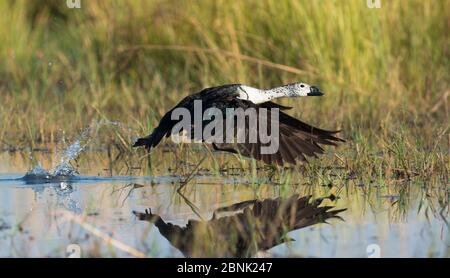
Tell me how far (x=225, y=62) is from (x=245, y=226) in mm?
4161

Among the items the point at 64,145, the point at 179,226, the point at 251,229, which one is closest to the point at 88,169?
the point at 64,145

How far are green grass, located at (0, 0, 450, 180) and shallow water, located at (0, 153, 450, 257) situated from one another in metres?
1.22

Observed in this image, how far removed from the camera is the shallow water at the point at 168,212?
4.34 metres

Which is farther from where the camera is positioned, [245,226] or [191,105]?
[191,105]

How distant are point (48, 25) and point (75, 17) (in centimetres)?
88

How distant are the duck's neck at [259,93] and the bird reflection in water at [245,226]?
1.27 meters

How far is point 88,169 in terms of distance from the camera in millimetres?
6543

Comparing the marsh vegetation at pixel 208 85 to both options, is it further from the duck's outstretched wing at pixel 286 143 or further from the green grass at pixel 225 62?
the duck's outstretched wing at pixel 286 143

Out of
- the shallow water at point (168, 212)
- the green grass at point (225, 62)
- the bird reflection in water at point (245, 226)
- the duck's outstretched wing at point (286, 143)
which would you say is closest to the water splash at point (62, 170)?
the shallow water at point (168, 212)

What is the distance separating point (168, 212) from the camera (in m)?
5.16

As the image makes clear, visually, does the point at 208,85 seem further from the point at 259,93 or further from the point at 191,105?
the point at 191,105

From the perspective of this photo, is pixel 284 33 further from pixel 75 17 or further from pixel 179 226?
pixel 179 226

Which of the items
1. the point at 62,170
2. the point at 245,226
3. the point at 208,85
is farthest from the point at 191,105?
the point at 208,85
